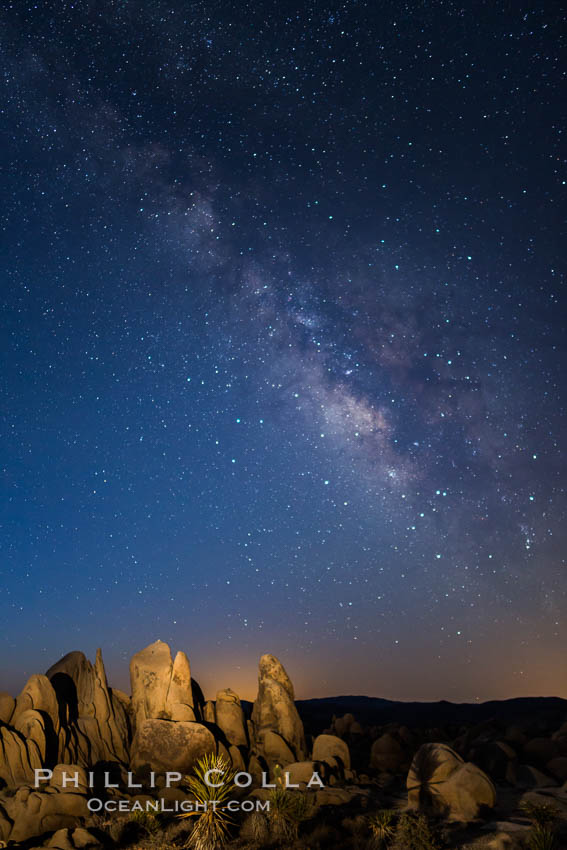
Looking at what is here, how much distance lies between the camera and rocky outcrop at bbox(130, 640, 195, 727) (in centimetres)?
2861

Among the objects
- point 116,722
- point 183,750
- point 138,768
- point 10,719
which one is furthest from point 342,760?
point 10,719

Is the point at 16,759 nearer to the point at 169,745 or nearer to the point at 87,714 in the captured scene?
the point at 87,714

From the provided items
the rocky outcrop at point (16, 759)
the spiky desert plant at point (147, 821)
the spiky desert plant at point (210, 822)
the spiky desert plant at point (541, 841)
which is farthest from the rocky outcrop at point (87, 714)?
the spiky desert plant at point (541, 841)

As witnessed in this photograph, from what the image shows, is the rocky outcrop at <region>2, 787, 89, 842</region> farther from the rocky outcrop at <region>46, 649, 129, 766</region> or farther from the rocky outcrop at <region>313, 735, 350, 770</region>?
the rocky outcrop at <region>313, 735, 350, 770</region>

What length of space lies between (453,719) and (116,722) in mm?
77802

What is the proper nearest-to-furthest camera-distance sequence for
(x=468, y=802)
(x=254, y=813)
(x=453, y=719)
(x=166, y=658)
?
1. (x=254, y=813)
2. (x=468, y=802)
3. (x=166, y=658)
4. (x=453, y=719)

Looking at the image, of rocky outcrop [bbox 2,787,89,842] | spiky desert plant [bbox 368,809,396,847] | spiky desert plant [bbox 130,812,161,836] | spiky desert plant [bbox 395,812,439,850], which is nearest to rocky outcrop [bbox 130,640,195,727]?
rocky outcrop [bbox 2,787,89,842]

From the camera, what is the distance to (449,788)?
63.6 ft

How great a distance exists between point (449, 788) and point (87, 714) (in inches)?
763

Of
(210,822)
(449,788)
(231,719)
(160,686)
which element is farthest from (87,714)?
(449,788)

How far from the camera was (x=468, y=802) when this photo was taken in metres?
18.9

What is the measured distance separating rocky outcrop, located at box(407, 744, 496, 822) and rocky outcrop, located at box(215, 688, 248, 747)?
466 inches

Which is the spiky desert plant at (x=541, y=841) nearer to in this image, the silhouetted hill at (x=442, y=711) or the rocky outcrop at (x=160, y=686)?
the rocky outcrop at (x=160, y=686)

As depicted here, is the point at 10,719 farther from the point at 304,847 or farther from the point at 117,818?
the point at 304,847
